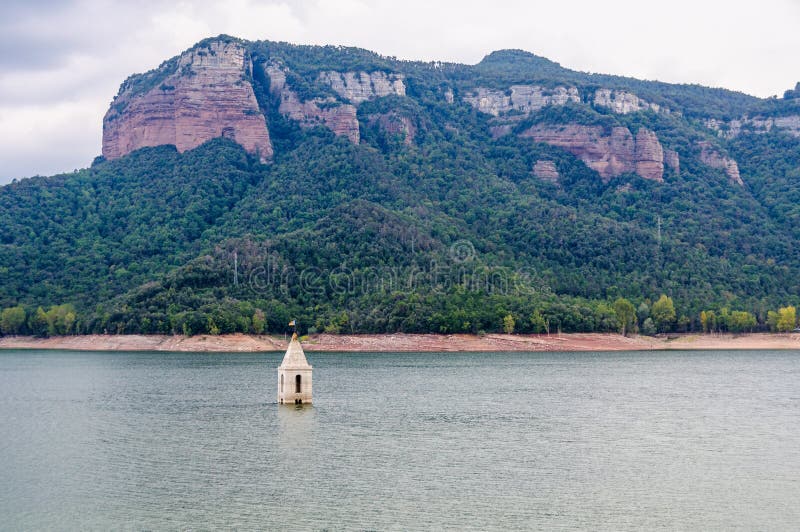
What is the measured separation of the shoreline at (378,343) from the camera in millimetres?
109000

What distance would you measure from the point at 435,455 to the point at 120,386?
35.5m

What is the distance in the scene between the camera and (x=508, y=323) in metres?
111

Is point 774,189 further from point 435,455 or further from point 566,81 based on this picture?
point 435,455

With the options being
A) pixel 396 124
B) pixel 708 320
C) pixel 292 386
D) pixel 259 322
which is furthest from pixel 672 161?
pixel 292 386

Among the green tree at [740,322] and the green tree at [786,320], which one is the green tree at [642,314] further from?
the green tree at [786,320]

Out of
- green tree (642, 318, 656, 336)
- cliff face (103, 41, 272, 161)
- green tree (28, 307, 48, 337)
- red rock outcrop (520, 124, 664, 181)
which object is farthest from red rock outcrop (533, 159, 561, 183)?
green tree (28, 307, 48, 337)

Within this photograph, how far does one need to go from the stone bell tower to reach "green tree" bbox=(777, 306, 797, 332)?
82765 mm

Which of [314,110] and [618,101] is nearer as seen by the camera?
[314,110]

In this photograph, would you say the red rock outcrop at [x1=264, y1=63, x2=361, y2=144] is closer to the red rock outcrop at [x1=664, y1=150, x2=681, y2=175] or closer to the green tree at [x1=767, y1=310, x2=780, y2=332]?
the red rock outcrop at [x1=664, y1=150, x2=681, y2=175]

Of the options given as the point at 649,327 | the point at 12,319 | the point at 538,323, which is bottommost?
the point at 649,327

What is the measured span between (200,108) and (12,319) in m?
64.7

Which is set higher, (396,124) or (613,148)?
(396,124)

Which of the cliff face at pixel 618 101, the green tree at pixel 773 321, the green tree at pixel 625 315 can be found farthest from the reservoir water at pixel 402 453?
the cliff face at pixel 618 101

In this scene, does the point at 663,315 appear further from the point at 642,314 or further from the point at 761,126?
the point at 761,126
